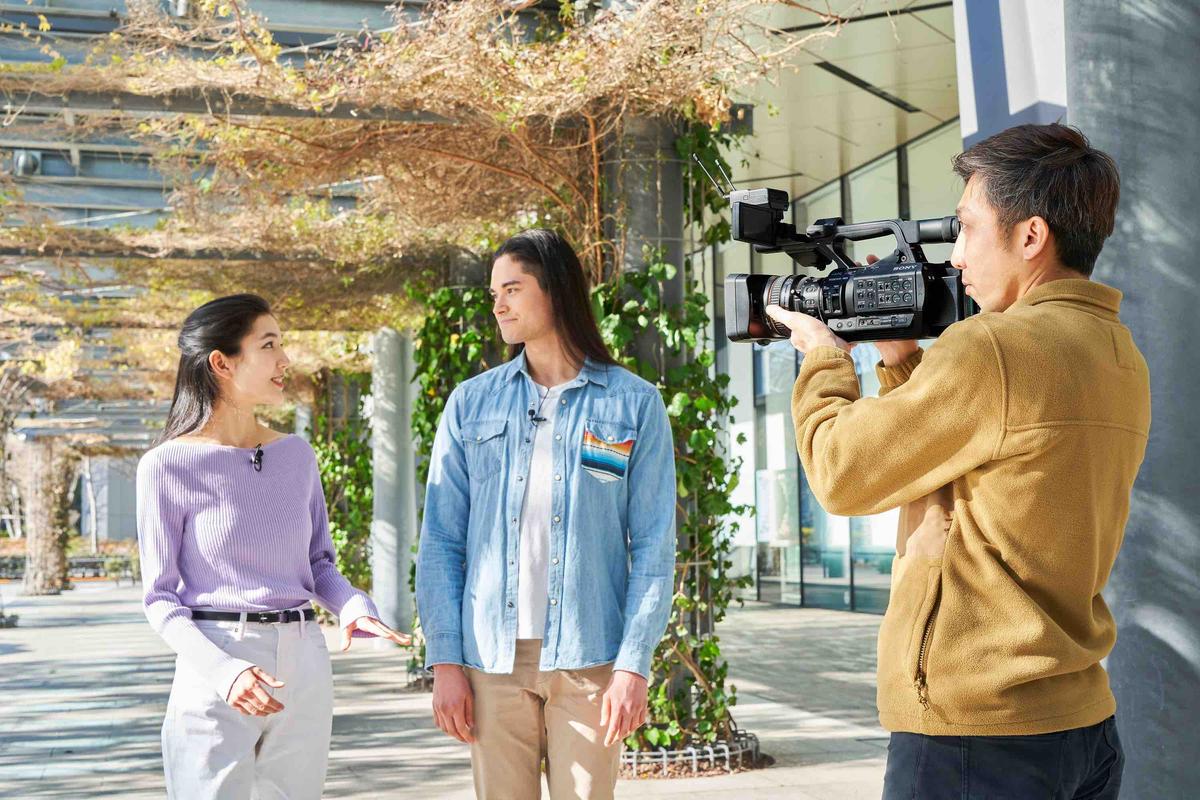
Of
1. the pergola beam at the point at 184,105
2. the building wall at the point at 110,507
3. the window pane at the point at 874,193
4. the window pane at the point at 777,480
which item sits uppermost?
the window pane at the point at 874,193

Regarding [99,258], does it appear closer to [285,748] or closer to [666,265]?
[666,265]

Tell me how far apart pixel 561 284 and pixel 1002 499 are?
1.22 metres

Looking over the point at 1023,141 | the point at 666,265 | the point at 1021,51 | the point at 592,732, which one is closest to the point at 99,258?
the point at 666,265

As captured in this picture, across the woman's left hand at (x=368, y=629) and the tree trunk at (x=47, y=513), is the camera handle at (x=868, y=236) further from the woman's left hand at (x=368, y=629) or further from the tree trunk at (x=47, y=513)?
the tree trunk at (x=47, y=513)

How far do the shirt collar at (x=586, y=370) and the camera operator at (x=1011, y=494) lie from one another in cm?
92

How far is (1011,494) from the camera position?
1.58 meters

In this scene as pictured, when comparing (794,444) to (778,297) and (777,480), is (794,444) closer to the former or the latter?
(777,480)

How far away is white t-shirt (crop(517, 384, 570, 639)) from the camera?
2.39m

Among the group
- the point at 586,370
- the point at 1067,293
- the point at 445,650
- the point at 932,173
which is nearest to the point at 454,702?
the point at 445,650

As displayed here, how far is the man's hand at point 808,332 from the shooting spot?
182cm

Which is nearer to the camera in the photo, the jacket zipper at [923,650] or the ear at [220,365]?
the jacket zipper at [923,650]

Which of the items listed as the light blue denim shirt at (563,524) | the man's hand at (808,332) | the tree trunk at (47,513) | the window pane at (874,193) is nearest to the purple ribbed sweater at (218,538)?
the light blue denim shirt at (563,524)

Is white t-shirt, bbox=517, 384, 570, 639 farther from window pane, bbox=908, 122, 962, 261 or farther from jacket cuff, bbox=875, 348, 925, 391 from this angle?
window pane, bbox=908, 122, 962, 261

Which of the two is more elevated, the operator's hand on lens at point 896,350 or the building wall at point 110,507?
the operator's hand on lens at point 896,350
